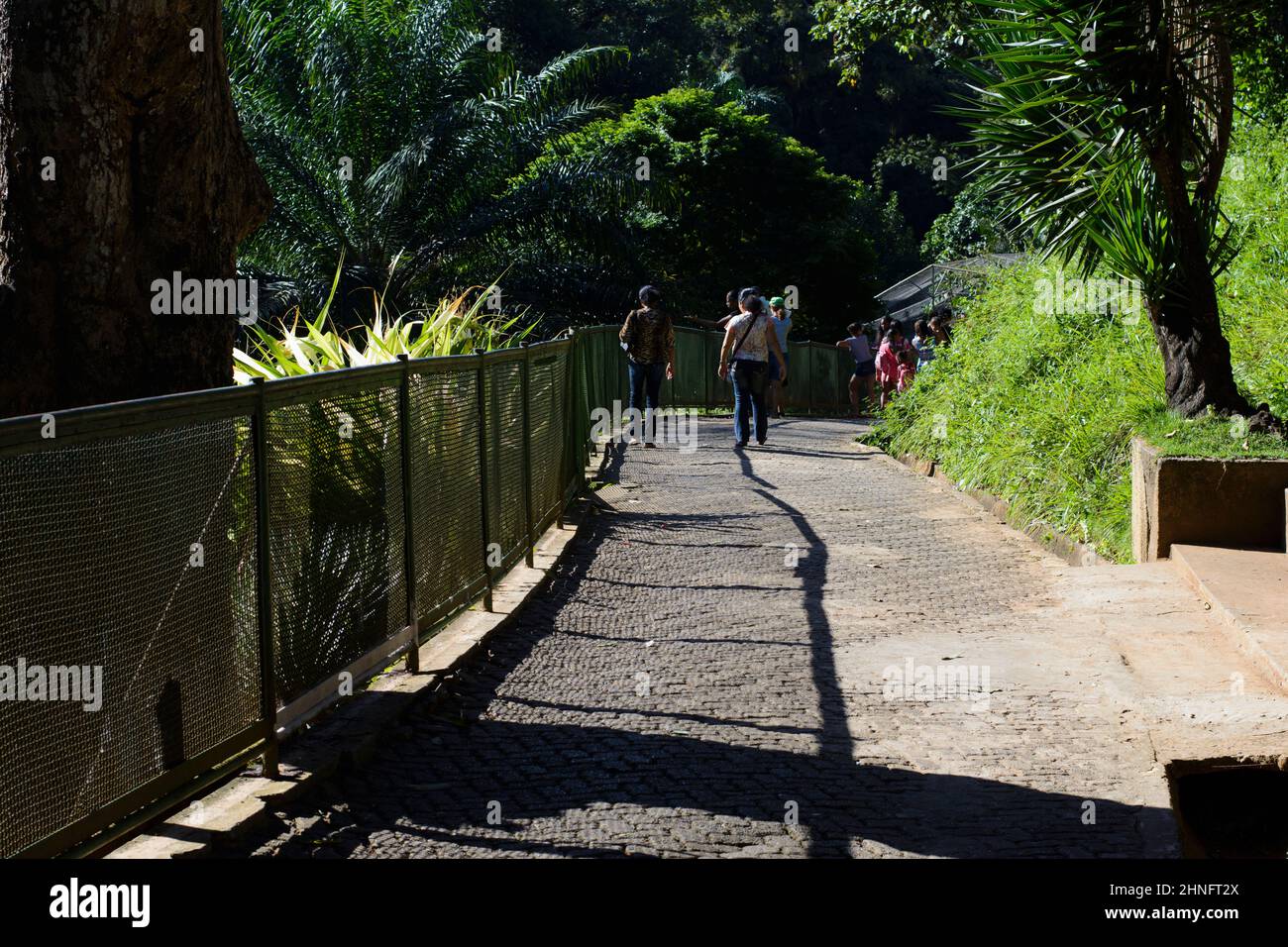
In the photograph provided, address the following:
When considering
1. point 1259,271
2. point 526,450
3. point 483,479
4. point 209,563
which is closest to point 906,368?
point 1259,271

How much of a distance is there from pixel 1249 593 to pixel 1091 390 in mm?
4856

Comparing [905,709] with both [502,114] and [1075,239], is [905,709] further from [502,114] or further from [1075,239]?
[502,114]

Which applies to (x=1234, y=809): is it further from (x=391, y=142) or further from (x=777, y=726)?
(x=391, y=142)

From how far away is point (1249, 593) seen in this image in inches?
295

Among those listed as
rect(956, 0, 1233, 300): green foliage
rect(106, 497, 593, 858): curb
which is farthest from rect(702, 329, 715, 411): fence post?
rect(106, 497, 593, 858): curb

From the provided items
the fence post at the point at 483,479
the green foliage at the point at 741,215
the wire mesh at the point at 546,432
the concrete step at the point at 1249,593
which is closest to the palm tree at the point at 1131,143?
the concrete step at the point at 1249,593

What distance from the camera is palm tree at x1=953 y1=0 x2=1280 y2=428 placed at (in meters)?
9.86

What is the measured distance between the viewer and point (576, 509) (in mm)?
12586

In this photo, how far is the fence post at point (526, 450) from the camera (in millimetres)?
9594

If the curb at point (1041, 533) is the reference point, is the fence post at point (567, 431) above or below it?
above

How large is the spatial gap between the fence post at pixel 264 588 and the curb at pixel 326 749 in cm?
14
